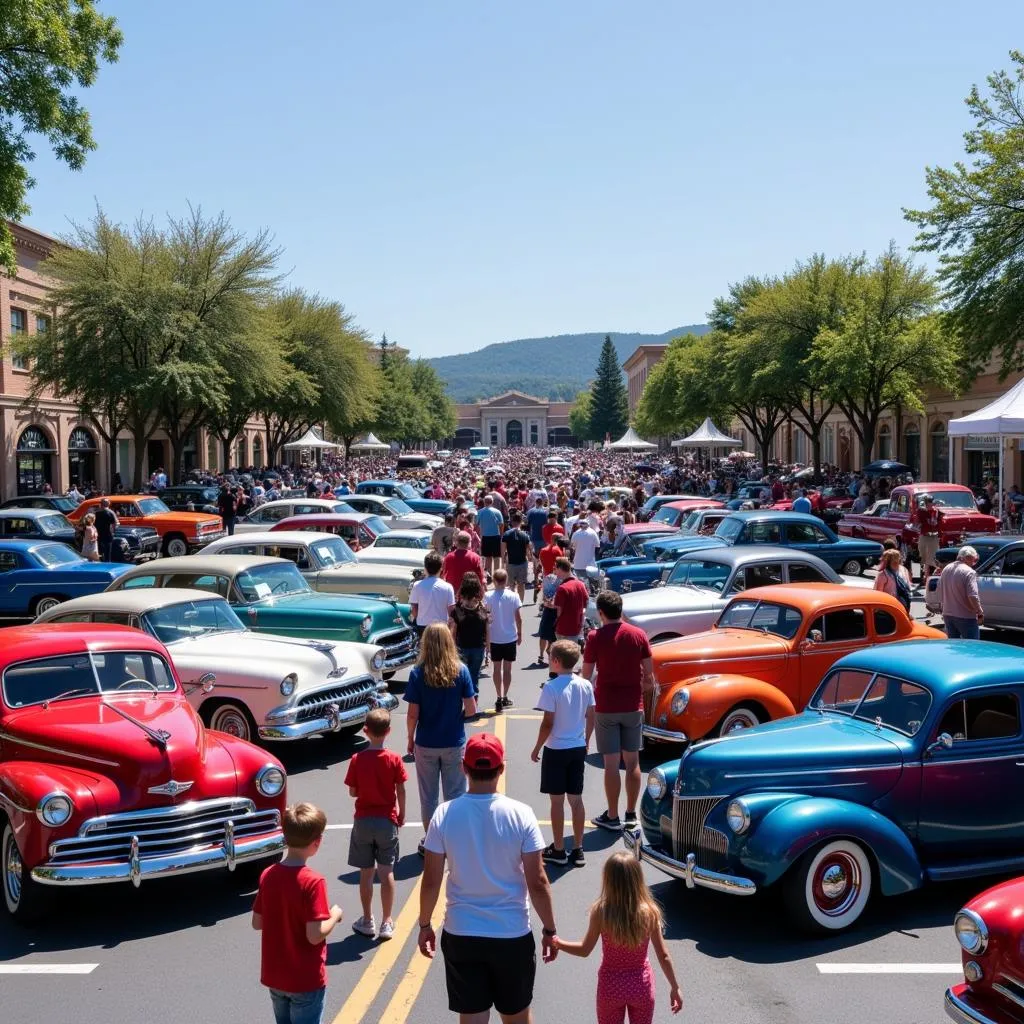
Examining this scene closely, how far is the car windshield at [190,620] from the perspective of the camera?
10.7m

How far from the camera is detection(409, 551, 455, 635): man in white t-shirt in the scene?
1166cm

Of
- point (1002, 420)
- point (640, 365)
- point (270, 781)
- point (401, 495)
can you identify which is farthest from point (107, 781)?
point (640, 365)

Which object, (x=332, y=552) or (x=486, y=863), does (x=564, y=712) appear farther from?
(x=332, y=552)

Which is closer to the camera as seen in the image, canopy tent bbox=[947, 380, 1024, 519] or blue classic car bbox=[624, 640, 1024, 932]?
blue classic car bbox=[624, 640, 1024, 932]

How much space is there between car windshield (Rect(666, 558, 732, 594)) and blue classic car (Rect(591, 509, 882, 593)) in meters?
2.50

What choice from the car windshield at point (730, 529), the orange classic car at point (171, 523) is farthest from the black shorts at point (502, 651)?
the orange classic car at point (171, 523)

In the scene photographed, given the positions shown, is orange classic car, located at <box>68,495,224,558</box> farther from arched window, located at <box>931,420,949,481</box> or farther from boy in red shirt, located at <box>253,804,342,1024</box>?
arched window, located at <box>931,420,949,481</box>

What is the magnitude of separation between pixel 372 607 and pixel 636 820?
17.3ft

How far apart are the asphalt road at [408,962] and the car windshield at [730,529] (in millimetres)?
11066

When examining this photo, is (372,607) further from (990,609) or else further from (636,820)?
(990,609)

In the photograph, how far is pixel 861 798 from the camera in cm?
680

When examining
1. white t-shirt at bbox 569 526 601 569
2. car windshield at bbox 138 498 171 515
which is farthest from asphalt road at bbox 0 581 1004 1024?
car windshield at bbox 138 498 171 515

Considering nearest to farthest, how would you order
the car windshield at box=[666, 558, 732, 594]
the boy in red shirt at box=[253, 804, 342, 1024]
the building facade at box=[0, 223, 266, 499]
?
the boy in red shirt at box=[253, 804, 342, 1024], the car windshield at box=[666, 558, 732, 594], the building facade at box=[0, 223, 266, 499]

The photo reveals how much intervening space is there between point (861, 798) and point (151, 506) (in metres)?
25.7
